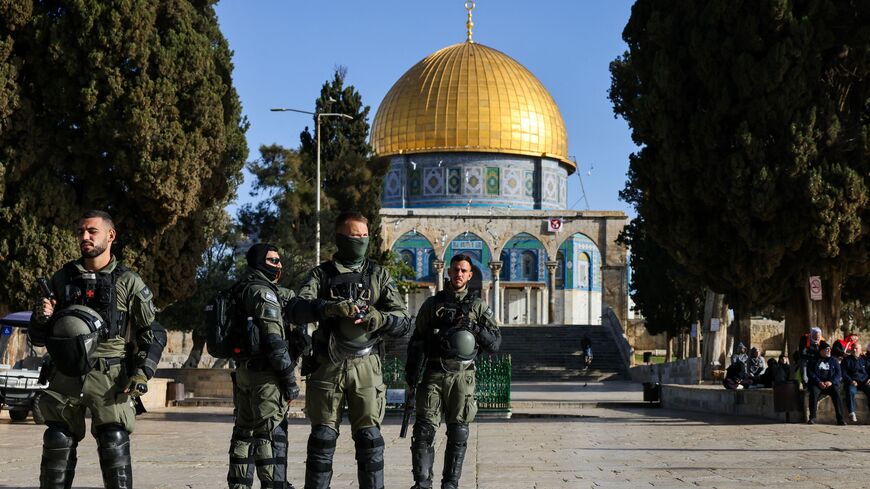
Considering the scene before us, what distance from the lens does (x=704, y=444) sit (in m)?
12.6

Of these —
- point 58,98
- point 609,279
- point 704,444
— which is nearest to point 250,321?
point 704,444

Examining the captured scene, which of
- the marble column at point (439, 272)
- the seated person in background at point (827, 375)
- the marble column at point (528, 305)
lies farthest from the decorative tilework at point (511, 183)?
the seated person in background at point (827, 375)

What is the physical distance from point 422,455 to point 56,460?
2.29 meters

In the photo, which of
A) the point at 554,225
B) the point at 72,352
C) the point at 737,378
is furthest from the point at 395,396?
the point at 554,225

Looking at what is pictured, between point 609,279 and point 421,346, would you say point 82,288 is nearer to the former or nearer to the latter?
point 421,346

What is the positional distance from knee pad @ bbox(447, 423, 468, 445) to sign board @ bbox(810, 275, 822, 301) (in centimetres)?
1036

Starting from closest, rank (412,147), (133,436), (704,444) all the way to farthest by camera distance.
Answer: (704,444), (133,436), (412,147)

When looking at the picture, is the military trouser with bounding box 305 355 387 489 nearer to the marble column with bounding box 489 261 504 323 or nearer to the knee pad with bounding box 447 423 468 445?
the knee pad with bounding box 447 423 468 445

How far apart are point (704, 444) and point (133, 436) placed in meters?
6.47

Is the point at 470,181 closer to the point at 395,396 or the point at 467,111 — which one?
the point at 467,111

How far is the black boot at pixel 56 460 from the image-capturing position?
635 centimetres

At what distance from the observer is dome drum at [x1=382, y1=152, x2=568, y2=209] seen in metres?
56.3

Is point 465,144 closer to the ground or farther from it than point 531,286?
farther from it

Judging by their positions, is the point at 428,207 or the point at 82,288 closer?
the point at 82,288
